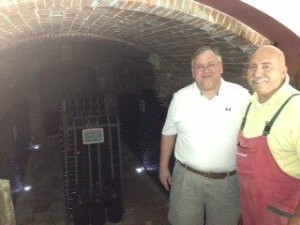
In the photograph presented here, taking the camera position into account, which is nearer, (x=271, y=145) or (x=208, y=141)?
(x=271, y=145)

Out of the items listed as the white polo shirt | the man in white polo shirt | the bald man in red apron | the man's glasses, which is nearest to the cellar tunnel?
the man's glasses

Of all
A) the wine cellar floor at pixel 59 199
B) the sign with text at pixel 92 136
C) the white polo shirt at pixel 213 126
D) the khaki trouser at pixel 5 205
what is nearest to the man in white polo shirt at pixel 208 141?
the white polo shirt at pixel 213 126

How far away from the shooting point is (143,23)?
392 centimetres

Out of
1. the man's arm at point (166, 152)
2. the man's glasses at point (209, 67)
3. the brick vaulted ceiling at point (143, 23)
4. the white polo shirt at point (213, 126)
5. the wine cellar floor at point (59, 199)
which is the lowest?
the wine cellar floor at point (59, 199)

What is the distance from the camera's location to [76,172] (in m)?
4.26

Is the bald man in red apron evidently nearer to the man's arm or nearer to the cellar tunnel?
the man's arm

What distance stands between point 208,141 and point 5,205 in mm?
1856

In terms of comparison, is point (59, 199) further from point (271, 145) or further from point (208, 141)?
point (271, 145)

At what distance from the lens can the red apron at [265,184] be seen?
7.90ft

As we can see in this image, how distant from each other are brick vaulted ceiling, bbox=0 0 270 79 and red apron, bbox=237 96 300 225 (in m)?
1.50

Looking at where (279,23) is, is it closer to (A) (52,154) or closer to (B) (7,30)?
(B) (7,30)

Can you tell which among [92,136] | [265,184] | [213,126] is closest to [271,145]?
[265,184]

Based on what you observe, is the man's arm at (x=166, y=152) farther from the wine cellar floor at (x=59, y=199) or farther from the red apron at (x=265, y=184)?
the wine cellar floor at (x=59, y=199)

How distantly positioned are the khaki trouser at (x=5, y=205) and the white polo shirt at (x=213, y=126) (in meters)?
1.72
